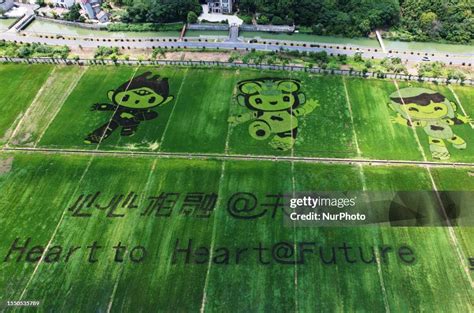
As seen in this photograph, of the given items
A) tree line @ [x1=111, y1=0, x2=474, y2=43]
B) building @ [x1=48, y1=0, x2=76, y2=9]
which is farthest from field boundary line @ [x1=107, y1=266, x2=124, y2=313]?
building @ [x1=48, y1=0, x2=76, y2=9]

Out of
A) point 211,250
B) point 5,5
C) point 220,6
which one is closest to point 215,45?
point 220,6

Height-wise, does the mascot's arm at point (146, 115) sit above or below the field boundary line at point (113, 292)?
above

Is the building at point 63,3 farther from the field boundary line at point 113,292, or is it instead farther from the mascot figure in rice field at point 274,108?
the field boundary line at point 113,292

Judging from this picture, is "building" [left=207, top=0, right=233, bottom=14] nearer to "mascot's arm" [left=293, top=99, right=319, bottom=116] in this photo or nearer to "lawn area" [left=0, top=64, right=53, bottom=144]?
"mascot's arm" [left=293, top=99, right=319, bottom=116]

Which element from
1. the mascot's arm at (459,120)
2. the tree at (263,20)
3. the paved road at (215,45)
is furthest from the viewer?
the tree at (263,20)

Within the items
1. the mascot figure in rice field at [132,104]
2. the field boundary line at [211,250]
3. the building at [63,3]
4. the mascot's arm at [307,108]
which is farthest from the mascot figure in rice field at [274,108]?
the building at [63,3]

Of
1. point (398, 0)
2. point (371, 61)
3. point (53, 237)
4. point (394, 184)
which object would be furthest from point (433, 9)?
point (53, 237)

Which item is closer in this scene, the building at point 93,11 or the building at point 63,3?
the building at point 93,11

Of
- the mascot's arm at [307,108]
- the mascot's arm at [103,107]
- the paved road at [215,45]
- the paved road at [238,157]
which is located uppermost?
the paved road at [215,45]
